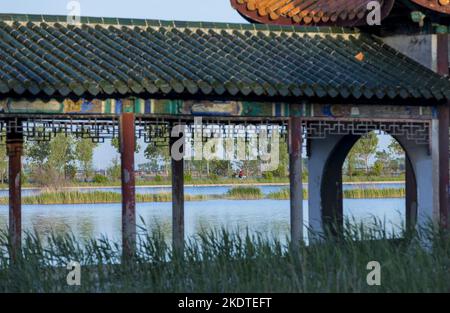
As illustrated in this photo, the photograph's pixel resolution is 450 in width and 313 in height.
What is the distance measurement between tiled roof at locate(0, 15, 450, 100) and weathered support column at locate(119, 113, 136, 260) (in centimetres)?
41

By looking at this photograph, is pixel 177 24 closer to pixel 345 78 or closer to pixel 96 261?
pixel 345 78

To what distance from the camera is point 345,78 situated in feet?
49.2

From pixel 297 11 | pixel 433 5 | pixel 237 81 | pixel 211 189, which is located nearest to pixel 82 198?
pixel 211 189

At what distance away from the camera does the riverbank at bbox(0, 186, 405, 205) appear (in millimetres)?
42156

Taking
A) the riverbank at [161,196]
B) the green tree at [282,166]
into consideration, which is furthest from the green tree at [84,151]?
the green tree at [282,166]

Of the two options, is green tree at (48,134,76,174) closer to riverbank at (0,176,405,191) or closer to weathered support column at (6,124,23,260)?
riverbank at (0,176,405,191)

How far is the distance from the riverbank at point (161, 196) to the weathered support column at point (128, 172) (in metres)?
26.1

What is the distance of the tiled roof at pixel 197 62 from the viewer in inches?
538

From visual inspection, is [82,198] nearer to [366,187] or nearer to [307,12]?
[366,187]

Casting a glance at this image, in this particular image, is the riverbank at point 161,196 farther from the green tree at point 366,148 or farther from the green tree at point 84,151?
the green tree at point 366,148

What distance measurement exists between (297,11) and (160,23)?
285 centimetres

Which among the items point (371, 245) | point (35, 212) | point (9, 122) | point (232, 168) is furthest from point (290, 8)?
point (232, 168)

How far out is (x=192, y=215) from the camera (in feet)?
118
